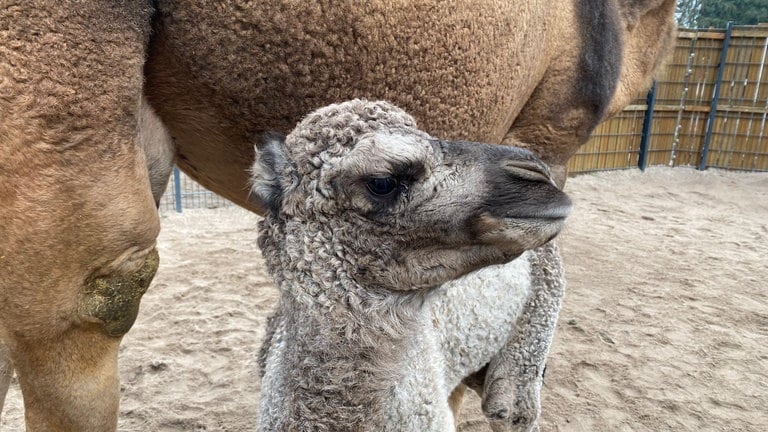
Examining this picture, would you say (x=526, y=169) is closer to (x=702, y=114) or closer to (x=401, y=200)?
(x=401, y=200)

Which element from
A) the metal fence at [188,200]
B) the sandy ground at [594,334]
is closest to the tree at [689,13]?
the sandy ground at [594,334]

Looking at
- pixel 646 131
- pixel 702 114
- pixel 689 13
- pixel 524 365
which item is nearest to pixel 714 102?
pixel 702 114

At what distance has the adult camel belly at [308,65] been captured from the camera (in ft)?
5.30

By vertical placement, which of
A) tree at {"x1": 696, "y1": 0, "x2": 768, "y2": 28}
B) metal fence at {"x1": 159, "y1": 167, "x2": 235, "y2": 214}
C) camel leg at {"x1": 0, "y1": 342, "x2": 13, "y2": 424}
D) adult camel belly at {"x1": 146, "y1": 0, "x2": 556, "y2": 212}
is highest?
tree at {"x1": 696, "y1": 0, "x2": 768, "y2": 28}

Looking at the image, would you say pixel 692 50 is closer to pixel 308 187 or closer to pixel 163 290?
pixel 163 290

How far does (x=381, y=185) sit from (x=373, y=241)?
13 cm

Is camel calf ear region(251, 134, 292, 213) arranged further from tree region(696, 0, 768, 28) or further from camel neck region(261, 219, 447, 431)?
tree region(696, 0, 768, 28)

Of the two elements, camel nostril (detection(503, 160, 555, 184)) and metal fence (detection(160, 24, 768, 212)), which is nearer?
camel nostril (detection(503, 160, 555, 184))

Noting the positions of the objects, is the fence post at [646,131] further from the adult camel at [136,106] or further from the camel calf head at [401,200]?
the camel calf head at [401,200]

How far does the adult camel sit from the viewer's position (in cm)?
138

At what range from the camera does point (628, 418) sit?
3238 mm

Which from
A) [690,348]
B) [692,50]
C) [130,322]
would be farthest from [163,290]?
[692,50]

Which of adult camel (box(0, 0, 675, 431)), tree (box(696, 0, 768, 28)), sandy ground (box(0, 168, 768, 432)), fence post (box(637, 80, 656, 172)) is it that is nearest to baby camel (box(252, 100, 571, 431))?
adult camel (box(0, 0, 675, 431))

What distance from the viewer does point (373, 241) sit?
1337mm
